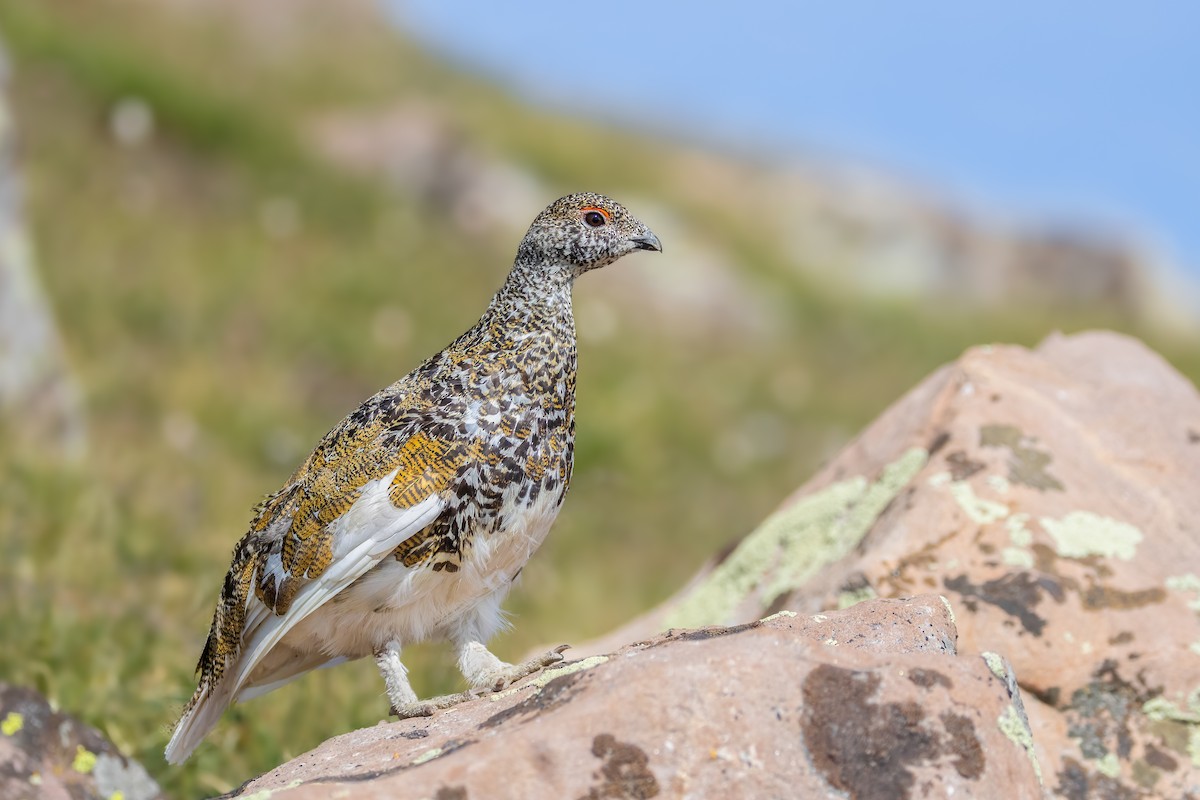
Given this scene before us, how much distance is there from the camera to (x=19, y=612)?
602 cm

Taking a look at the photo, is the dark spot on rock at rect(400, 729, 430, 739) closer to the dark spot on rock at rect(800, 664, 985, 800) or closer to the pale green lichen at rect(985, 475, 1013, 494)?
the dark spot on rock at rect(800, 664, 985, 800)

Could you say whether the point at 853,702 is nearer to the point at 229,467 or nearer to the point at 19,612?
the point at 19,612

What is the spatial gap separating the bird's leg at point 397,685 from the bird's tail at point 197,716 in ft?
1.89

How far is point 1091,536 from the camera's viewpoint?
4566 millimetres

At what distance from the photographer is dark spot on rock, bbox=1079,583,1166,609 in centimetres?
436

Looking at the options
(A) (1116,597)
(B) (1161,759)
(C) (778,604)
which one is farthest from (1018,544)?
(C) (778,604)

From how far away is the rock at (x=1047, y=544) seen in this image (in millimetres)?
4148

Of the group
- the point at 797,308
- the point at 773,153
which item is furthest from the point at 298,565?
the point at 773,153

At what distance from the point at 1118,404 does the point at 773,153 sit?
988 inches

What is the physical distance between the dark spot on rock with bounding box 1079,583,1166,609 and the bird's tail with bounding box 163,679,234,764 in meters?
2.78

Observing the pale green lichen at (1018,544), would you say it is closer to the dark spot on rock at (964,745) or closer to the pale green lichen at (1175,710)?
the pale green lichen at (1175,710)

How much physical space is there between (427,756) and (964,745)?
3.92ft

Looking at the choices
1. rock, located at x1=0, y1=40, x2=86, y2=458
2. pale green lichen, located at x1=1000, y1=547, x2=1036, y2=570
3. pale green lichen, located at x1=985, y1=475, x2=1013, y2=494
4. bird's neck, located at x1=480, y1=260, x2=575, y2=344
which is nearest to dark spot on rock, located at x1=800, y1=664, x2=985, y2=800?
pale green lichen, located at x1=1000, y1=547, x2=1036, y2=570

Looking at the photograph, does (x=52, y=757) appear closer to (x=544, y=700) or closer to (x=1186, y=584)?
(x=544, y=700)
